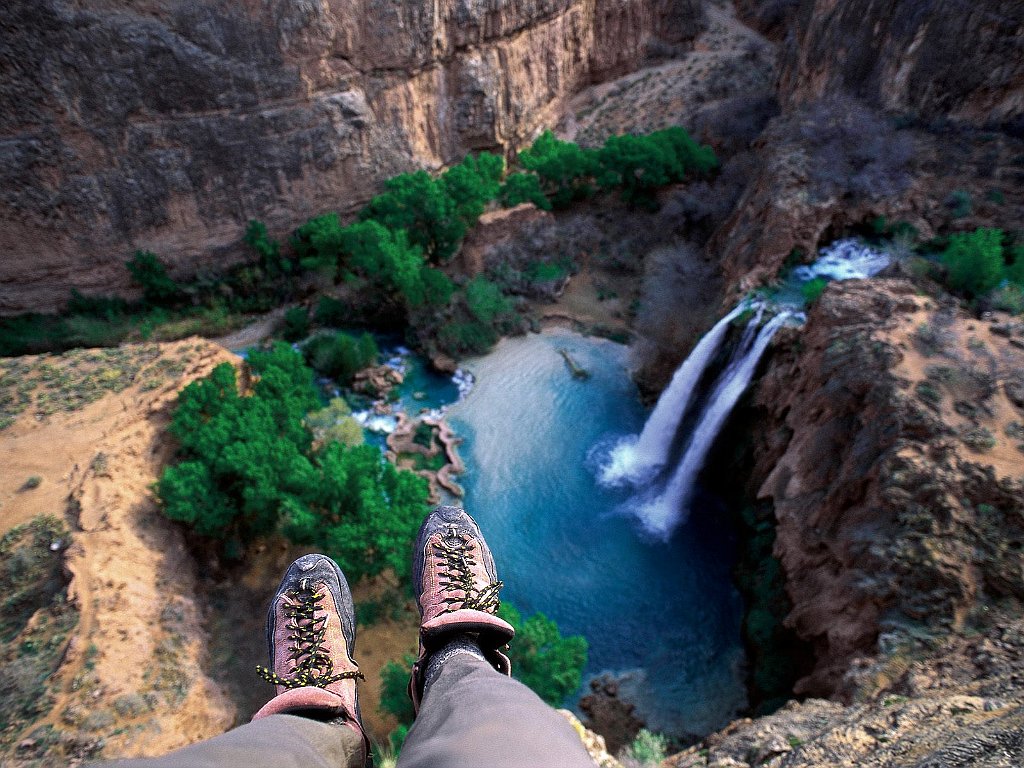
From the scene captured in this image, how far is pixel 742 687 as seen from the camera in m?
9.97

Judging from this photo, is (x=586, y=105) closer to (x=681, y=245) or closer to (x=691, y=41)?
(x=691, y=41)

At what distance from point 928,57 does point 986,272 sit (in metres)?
7.95

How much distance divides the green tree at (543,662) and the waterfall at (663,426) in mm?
5987

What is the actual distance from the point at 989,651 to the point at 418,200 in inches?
678

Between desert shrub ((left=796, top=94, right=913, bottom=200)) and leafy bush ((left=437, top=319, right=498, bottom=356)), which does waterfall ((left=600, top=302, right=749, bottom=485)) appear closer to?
desert shrub ((left=796, top=94, right=913, bottom=200))

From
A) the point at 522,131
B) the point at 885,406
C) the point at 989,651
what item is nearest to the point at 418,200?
the point at 522,131

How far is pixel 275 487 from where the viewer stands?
33.0 ft

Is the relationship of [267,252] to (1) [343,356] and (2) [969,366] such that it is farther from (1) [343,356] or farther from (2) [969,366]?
(2) [969,366]

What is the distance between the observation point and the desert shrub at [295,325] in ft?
59.4

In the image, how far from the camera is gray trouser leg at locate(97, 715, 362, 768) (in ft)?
6.80

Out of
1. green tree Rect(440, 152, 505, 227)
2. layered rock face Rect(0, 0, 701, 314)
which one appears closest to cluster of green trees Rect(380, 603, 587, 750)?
green tree Rect(440, 152, 505, 227)

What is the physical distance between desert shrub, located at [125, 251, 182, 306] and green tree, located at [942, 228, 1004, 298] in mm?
21514

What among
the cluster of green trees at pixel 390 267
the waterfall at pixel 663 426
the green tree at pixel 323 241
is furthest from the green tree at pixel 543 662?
the green tree at pixel 323 241

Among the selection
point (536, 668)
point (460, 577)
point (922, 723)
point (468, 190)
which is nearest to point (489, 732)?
point (460, 577)
